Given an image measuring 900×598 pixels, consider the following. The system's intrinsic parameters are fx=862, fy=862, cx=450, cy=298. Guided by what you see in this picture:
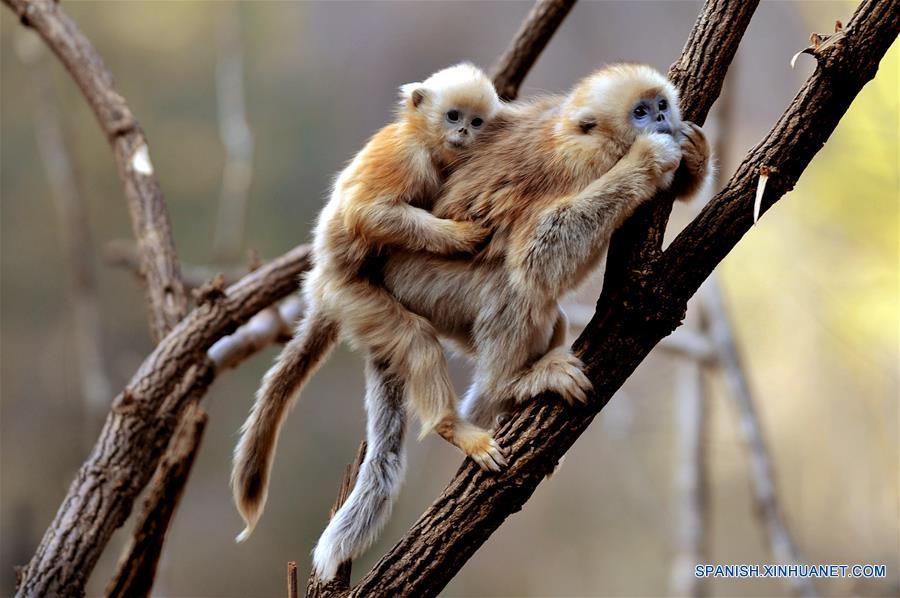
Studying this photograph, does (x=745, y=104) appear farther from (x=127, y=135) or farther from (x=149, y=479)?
(x=149, y=479)

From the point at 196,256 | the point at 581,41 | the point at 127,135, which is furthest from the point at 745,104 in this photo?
the point at 127,135

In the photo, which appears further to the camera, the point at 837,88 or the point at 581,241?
the point at 581,241

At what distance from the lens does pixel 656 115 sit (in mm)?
2881

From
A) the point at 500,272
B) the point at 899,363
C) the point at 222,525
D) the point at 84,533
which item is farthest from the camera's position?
the point at 222,525

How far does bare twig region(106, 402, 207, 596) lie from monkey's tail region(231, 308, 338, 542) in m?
0.61

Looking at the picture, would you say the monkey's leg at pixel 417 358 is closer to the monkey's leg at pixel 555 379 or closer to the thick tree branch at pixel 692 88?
the monkey's leg at pixel 555 379

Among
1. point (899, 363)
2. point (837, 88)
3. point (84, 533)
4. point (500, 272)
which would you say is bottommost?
point (899, 363)

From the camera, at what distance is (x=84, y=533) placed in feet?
12.5

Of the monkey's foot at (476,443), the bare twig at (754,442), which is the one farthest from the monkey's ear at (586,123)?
the bare twig at (754,442)

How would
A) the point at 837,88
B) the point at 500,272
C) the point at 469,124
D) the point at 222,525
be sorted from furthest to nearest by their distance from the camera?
1. the point at 222,525
2. the point at 469,124
3. the point at 500,272
4. the point at 837,88

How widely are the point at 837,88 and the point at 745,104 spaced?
23.3ft

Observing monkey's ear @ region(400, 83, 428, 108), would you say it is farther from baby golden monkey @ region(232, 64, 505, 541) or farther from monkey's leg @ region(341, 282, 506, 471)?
monkey's leg @ region(341, 282, 506, 471)

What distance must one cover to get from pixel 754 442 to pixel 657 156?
390 centimetres

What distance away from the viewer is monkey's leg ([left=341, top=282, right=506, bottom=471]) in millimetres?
3016
